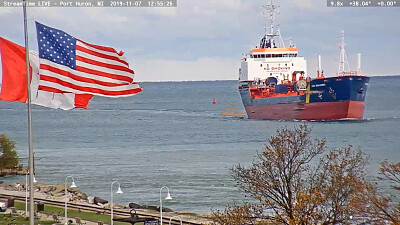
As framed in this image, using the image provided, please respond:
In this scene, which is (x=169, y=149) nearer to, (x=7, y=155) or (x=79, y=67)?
(x=7, y=155)

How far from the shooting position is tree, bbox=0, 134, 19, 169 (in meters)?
54.4

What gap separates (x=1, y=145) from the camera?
54.8 meters

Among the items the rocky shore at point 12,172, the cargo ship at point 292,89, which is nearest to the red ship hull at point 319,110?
the cargo ship at point 292,89

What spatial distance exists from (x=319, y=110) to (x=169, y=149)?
20.2 metres

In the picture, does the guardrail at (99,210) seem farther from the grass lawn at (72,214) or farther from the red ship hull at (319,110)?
the red ship hull at (319,110)

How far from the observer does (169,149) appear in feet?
222

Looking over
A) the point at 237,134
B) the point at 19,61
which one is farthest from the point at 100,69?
the point at 237,134

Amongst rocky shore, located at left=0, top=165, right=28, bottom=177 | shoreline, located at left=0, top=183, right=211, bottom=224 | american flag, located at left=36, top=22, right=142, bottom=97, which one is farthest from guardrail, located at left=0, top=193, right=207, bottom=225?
american flag, located at left=36, top=22, right=142, bottom=97

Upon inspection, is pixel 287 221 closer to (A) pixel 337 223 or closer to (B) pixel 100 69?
(A) pixel 337 223

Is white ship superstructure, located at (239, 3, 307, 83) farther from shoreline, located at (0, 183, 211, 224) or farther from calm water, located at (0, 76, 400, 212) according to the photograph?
shoreline, located at (0, 183, 211, 224)

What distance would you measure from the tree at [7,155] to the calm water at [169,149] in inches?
71.8

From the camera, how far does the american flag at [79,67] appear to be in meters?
14.7

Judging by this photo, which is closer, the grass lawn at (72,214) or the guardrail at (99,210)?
the grass lawn at (72,214)

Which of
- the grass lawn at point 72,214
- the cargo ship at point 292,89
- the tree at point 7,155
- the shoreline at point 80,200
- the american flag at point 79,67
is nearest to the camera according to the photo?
the american flag at point 79,67
